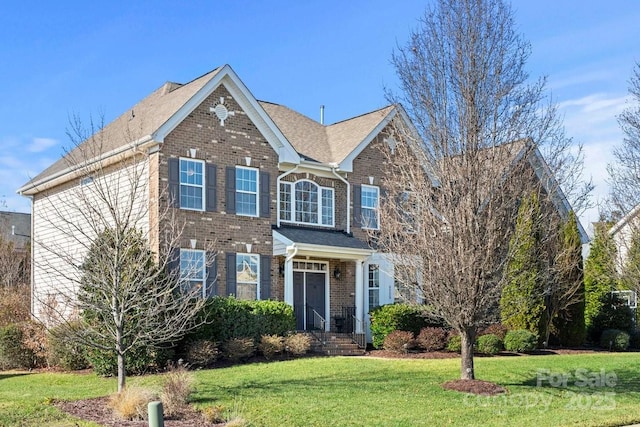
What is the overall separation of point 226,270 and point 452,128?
9545 millimetres

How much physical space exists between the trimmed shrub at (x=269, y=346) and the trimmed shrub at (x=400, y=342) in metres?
3.78

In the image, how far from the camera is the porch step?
22.2 m

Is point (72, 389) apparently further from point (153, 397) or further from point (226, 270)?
point (226, 270)

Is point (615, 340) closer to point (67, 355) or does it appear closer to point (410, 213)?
point (410, 213)

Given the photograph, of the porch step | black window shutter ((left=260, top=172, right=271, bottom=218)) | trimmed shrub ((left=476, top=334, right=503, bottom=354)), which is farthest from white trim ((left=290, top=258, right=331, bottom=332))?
trimmed shrub ((left=476, top=334, right=503, bottom=354))

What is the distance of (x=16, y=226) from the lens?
4725 cm

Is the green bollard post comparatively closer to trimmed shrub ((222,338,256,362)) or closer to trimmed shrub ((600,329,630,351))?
trimmed shrub ((222,338,256,362))

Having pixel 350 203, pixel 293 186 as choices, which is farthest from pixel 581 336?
pixel 293 186

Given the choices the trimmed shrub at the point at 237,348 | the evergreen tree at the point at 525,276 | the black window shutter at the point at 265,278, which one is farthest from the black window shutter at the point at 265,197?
the evergreen tree at the point at 525,276

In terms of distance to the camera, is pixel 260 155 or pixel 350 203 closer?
pixel 260 155

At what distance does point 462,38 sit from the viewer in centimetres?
1559

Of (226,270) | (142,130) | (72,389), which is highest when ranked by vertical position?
(142,130)

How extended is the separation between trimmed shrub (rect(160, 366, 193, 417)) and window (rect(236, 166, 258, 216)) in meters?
10.5

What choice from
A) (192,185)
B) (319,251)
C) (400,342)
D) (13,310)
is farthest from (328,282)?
(13,310)
